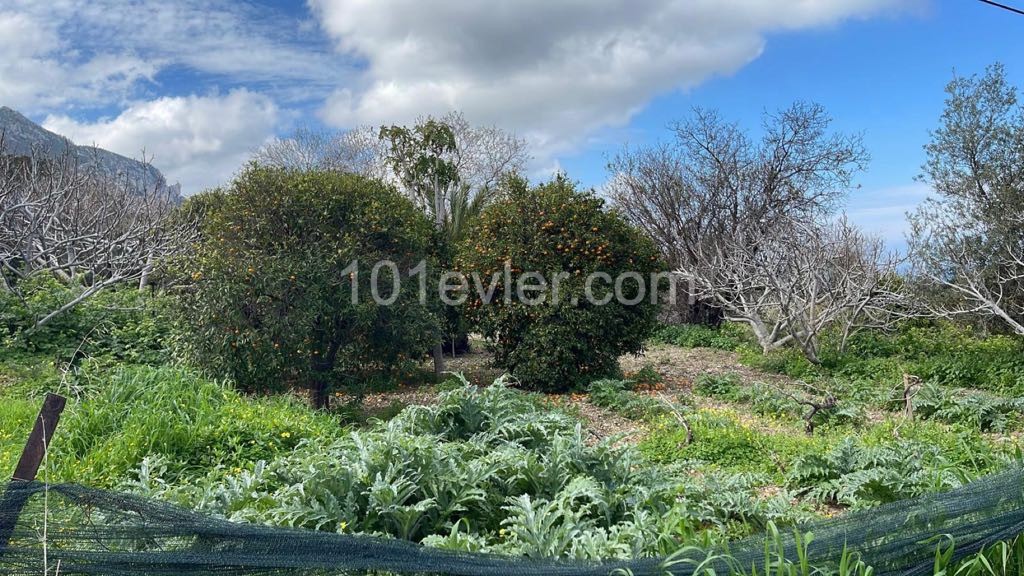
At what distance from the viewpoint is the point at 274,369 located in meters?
7.02

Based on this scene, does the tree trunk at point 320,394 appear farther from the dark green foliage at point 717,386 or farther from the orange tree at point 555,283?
the dark green foliage at point 717,386

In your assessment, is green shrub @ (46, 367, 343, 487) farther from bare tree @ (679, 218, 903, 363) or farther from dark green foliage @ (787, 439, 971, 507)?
bare tree @ (679, 218, 903, 363)

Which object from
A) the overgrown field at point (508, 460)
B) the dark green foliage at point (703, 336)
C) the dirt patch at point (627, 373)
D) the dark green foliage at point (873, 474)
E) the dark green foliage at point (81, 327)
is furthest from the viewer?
the dark green foliage at point (703, 336)

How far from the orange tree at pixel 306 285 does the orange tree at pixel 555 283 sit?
1592 millimetres

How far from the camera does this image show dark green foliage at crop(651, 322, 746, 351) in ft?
47.6

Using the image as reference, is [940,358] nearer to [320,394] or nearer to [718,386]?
[718,386]

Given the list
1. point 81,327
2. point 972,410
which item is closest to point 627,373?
point 972,410

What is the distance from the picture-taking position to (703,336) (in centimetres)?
1512

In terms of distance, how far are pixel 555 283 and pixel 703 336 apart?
23.1ft

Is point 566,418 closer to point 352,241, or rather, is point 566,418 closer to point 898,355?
point 352,241

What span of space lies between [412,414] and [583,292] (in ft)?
14.6

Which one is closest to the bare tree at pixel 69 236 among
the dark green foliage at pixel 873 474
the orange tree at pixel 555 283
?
the orange tree at pixel 555 283

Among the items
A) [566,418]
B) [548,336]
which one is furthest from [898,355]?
[566,418]

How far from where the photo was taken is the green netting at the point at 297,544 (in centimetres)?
239
